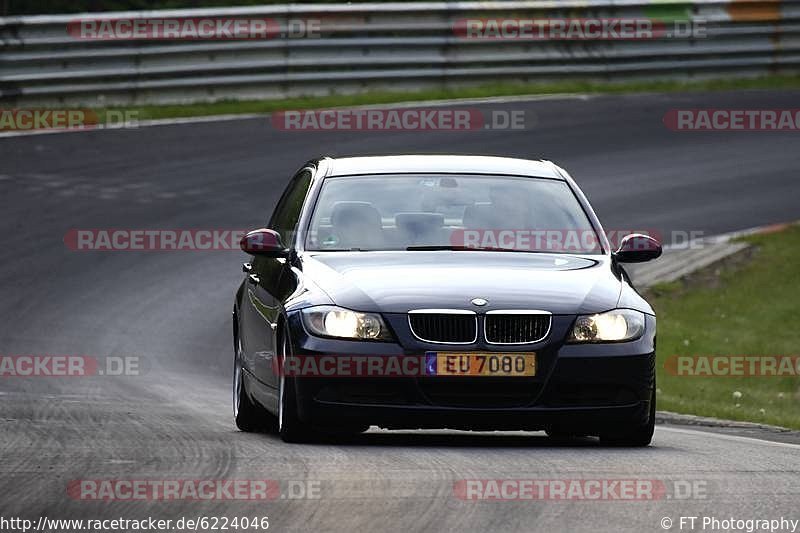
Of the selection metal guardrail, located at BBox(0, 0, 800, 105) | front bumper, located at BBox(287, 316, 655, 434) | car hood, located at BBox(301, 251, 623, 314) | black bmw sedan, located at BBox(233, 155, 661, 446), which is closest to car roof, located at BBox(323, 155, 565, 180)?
black bmw sedan, located at BBox(233, 155, 661, 446)

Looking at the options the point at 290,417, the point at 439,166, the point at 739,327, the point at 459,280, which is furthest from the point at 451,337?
the point at 739,327

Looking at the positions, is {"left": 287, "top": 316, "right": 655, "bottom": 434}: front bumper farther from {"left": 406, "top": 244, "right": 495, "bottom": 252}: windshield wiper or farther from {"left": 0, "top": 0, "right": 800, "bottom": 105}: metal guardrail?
{"left": 0, "top": 0, "right": 800, "bottom": 105}: metal guardrail

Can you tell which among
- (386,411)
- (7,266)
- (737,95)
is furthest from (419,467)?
(737,95)

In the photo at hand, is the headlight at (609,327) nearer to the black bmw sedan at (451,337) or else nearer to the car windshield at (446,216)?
the black bmw sedan at (451,337)

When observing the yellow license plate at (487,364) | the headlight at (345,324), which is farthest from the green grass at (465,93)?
the yellow license plate at (487,364)

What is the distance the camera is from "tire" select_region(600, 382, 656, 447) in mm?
10023

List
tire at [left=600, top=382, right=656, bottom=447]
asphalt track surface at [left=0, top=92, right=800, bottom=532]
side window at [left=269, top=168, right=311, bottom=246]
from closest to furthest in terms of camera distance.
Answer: asphalt track surface at [left=0, top=92, right=800, bottom=532]
tire at [left=600, top=382, right=656, bottom=447]
side window at [left=269, top=168, right=311, bottom=246]

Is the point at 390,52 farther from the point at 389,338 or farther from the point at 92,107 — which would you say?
the point at 389,338

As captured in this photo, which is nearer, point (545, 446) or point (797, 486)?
point (797, 486)

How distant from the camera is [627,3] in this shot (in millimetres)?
27969

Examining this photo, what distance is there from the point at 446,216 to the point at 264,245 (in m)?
1.01

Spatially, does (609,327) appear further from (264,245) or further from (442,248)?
(264,245)

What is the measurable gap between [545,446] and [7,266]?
9.39 m

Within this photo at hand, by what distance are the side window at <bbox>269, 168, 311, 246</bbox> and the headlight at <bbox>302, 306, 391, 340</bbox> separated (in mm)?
1367
